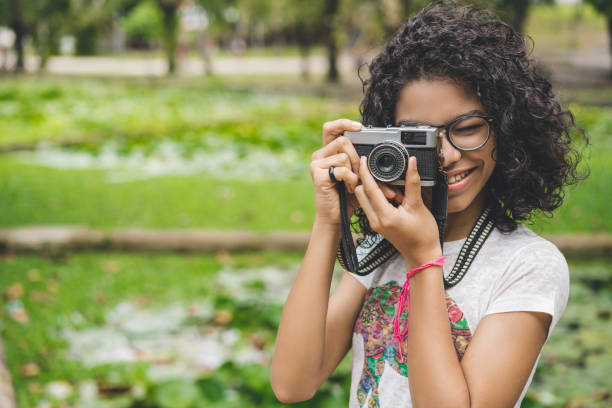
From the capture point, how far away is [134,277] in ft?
12.9

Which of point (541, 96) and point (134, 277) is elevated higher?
point (541, 96)

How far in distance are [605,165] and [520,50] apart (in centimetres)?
550

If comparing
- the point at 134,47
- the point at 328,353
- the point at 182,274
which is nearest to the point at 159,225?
the point at 182,274

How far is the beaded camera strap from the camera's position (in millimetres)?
1242

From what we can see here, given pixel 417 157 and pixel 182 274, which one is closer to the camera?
pixel 417 157

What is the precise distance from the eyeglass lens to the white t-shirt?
189 millimetres

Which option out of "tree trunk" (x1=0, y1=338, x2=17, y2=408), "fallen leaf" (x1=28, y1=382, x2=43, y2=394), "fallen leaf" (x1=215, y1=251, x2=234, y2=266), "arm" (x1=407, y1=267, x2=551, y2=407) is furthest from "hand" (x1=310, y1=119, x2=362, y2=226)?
"fallen leaf" (x1=215, y1=251, x2=234, y2=266)

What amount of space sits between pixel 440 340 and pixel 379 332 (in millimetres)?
213

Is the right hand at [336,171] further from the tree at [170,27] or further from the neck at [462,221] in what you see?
the tree at [170,27]

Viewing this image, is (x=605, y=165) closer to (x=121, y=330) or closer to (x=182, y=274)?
(x=182, y=274)

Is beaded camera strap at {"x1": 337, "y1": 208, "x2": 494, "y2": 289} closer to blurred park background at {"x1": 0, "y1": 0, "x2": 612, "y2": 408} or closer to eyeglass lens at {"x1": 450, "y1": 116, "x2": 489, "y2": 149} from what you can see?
eyeglass lens at {"x1": 450, "y1": 116, "x2": 489, "y2": 149}

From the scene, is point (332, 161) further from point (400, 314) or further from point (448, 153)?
point (400, 314)

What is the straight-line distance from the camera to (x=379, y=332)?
1313 mm

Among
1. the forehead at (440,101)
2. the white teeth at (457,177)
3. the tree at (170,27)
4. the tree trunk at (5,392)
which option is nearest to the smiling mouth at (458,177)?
the white teeth at (457,177)
